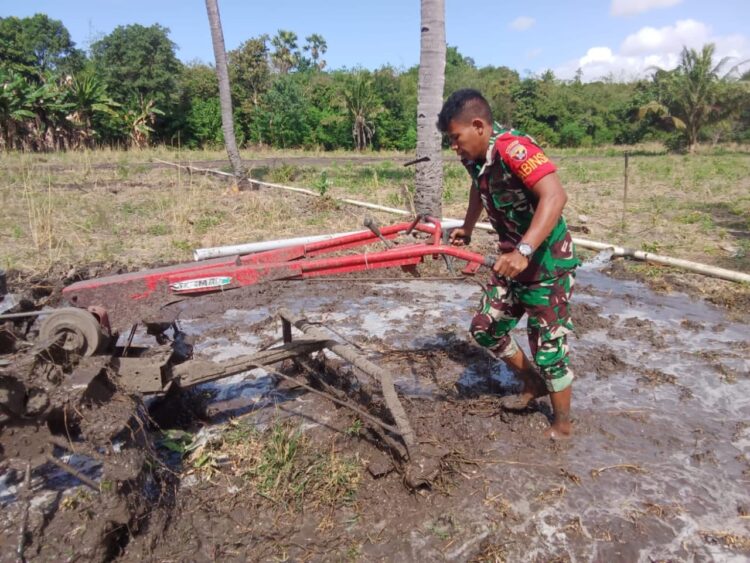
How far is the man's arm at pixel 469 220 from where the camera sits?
A: 3609 mm

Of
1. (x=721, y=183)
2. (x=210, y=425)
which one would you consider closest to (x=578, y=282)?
(x=210, y=425)

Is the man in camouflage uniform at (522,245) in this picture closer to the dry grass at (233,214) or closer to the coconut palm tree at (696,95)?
the dry grass at (233,214)

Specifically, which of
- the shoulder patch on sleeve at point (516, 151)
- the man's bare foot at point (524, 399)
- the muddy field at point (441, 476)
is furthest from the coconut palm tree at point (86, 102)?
the shoulder patch on sleeve at point (516, 151)

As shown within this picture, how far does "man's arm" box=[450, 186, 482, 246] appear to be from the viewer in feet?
11.8

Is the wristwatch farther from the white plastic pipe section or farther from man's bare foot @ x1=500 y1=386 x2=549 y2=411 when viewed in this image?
the white plastic pipe section

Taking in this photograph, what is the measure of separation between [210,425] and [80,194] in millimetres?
9921

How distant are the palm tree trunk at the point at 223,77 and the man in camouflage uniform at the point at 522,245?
404 inches

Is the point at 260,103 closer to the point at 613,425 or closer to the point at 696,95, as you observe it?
the point at 696,95

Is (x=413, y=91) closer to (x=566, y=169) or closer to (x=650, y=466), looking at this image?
(x=566, y=169)

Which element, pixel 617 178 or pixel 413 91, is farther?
pixel 413 91

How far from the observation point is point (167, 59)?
31.7m

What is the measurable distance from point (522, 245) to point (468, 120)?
0.74m

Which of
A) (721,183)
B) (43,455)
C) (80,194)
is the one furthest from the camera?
(721,183)

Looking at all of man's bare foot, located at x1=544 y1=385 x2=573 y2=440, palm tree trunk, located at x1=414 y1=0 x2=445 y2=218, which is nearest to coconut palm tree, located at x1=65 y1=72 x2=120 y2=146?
palm tree trunk, located at x1=414 y1=0 x2=445 y2=218
